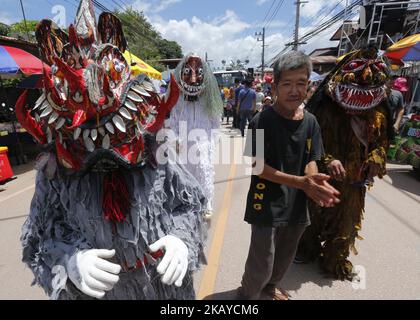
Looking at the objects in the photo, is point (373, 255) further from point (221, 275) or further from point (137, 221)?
point (137, 221)

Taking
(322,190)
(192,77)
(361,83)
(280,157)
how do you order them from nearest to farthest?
(322,190) → (280,157) → (361,83) → (192,77)

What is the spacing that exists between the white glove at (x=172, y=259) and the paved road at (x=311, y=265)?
1427 mm

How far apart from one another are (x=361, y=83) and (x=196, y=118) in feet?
5.55

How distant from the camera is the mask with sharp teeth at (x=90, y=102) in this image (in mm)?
1059

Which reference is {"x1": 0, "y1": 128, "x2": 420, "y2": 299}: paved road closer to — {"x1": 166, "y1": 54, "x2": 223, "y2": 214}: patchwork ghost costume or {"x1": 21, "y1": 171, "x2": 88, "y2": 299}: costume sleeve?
{"x1": 166, "y1": 54, "x2": 223, "y2": 214}: patchwork ghost costume

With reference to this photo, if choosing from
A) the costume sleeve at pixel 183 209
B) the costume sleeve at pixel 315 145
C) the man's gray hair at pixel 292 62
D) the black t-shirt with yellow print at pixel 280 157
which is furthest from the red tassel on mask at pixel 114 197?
the costume sleeve at pixel 315 145

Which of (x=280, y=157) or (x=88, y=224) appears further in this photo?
(x=280, y=157)

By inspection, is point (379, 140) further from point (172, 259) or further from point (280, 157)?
point (172, 259)

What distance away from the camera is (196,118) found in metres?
3.28

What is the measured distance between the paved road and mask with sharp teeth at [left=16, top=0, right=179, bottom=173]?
5.85 ft

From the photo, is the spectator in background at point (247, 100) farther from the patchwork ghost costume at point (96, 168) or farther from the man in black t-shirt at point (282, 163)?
A: the patchwork ghost costume at point (96, 168)

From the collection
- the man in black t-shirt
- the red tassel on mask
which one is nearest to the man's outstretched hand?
the man in black t-shirt

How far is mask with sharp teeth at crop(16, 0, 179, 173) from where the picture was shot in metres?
1.06

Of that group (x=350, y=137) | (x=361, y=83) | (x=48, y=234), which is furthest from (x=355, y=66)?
(x=48, y=234)
